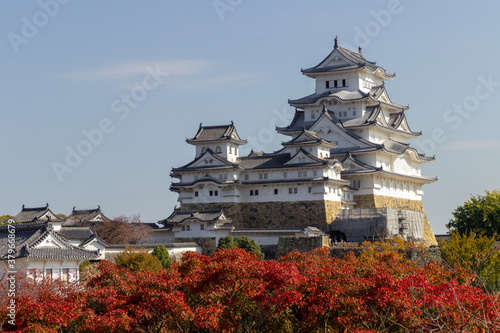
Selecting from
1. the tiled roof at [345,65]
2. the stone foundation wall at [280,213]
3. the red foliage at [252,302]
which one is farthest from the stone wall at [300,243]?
the red foliage at [252,302]

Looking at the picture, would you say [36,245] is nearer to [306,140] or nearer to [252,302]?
[252,302]

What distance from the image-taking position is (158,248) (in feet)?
160

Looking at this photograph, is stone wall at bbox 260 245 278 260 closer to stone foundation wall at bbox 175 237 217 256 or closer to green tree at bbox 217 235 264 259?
green tree at bbox 217 235 264 259

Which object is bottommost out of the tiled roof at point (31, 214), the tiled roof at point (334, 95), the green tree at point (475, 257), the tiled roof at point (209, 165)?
the green tree at point (475, 257)

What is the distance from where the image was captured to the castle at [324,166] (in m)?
58.2

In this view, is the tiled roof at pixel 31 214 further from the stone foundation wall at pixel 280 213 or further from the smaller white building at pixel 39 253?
the smaller white building at pixel 39 253

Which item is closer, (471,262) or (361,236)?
(471,262)

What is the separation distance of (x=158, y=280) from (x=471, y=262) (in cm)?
1615

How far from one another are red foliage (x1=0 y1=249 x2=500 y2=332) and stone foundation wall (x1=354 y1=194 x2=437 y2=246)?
3630 cm

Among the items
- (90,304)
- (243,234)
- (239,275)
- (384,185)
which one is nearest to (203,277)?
(239,275)

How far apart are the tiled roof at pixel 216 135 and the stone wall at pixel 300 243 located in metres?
11.4

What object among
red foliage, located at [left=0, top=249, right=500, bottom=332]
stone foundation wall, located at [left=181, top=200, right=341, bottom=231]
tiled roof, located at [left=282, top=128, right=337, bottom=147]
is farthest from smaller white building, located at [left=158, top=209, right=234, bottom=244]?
red foliage, located at [left=0, top=249, right=500, bottom=332]

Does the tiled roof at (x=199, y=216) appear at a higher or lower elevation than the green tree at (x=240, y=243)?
higher

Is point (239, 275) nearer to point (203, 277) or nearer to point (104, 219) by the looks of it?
point (203, 277)
